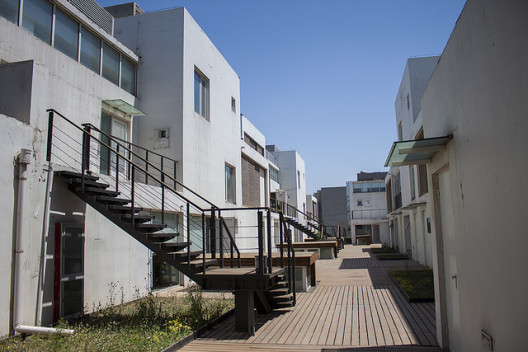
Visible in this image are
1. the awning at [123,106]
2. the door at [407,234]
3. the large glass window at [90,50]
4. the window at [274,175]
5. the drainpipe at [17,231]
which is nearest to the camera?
the drainpipe at [17,231]

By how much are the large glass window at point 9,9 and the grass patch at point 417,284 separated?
10.2m

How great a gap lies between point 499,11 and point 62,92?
9.24 m

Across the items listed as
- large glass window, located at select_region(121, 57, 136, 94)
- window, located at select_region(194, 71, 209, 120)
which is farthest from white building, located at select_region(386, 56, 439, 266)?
large glass window, located at select_region(121, 57, 136, 94)

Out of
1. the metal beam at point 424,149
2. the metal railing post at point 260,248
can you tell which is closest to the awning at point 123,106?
the metal railing post at point 260,248

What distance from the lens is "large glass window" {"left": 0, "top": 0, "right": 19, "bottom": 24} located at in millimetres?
→ 8630

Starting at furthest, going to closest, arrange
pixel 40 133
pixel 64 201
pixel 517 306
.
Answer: pixel 64 201
pixel 40 133
pixel 517 306

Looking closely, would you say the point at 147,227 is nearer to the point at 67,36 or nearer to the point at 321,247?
the point at 67,36

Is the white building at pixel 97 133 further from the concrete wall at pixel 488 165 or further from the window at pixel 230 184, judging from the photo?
the concrete wall at pixel 488 165

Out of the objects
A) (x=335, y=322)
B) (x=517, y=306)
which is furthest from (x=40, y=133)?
(x=517, y=306)

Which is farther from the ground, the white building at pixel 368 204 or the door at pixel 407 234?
the white building at pixel 368 204

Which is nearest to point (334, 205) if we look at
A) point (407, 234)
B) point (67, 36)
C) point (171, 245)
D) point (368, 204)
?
point (368, 204)

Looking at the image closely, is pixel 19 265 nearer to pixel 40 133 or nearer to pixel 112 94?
pixel 40 133

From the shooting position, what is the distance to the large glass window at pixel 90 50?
1117 cm

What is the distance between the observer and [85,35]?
11.3 m
